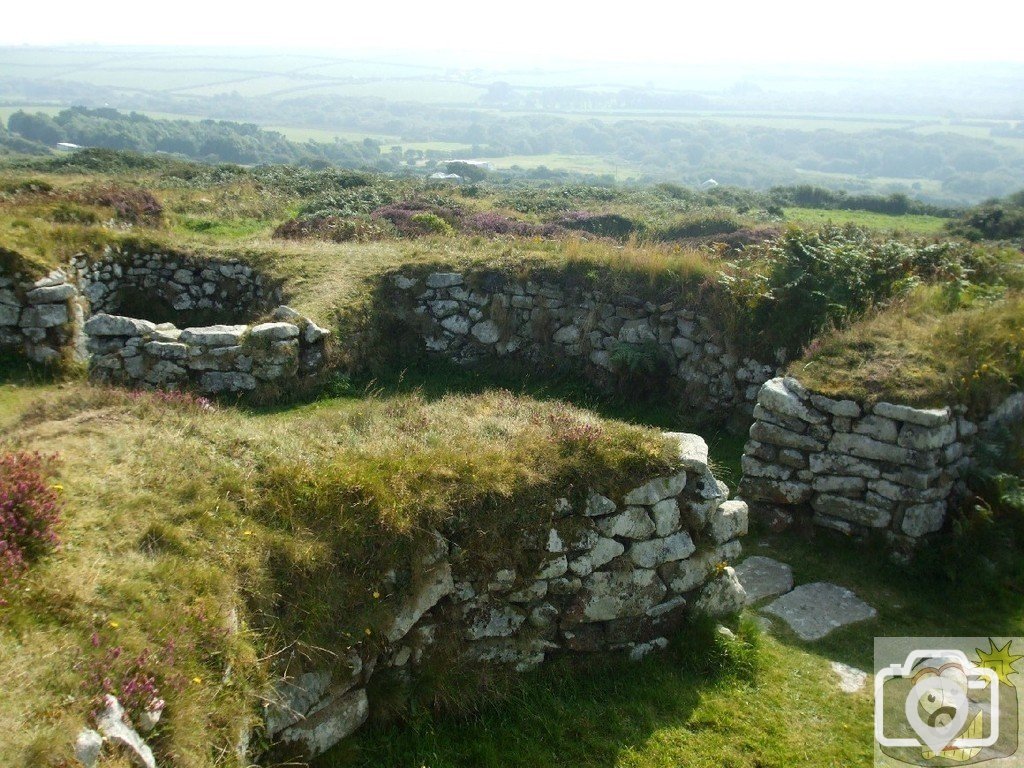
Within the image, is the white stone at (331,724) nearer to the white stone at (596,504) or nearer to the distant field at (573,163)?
the white stone at (596,504)

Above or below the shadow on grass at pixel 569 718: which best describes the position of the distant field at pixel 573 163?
below

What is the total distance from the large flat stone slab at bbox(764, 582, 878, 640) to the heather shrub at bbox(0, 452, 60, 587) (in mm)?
6749

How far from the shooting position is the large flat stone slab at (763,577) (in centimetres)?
858

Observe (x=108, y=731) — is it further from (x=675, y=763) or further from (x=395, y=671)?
(x=675, y=763)

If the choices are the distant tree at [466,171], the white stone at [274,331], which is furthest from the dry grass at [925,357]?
the distant tree at [466,171]

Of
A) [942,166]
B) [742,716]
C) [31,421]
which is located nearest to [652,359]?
[742,716]

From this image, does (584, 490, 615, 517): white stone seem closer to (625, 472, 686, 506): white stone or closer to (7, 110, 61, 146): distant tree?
(625, 472, 686, 506): white stone

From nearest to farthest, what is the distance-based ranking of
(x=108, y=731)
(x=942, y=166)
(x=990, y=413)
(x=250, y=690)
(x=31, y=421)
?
(x=108, y=731) → (x=250, y=690) → (x=31, y=421) → (x=990, y=413) → (x=942, y=166)

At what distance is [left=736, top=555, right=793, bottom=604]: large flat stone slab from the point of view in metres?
8.58

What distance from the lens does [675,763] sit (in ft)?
19.1

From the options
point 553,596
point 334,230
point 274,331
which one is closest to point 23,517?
point 553,596

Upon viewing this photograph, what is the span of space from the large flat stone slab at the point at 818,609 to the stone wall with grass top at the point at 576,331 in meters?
3.97

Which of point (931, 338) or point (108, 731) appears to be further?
point (931, 338)

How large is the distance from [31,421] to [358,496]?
15.3ft
